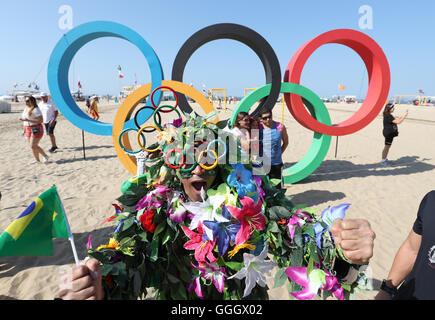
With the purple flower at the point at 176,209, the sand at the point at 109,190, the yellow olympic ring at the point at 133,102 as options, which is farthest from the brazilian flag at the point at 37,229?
the yellow olympic ring at the point at 133,102

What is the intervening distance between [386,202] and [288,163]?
2885 mm

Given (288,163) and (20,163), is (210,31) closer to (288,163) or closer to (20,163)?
(288,163)

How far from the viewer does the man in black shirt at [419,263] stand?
40.0 inches

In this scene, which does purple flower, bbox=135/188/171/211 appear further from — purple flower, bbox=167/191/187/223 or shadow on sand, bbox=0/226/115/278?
shadow on sand, bbox=0/226/115/278

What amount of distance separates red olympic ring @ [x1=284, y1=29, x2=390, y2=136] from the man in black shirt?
12.9ft

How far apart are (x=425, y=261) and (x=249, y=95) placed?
149 inches

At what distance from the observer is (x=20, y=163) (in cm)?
635

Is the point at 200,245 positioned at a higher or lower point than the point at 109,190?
higher

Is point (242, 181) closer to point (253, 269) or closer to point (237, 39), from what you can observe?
point (253, 269)

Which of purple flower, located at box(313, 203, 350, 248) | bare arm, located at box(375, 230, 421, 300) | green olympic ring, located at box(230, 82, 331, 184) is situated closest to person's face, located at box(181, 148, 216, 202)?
purple flower, located at box(313, 203, 350, 248)

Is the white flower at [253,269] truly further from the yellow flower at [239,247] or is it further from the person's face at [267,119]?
the person's face at [267,119]

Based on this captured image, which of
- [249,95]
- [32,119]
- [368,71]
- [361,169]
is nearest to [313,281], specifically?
[249,95]

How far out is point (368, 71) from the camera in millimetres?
5316
